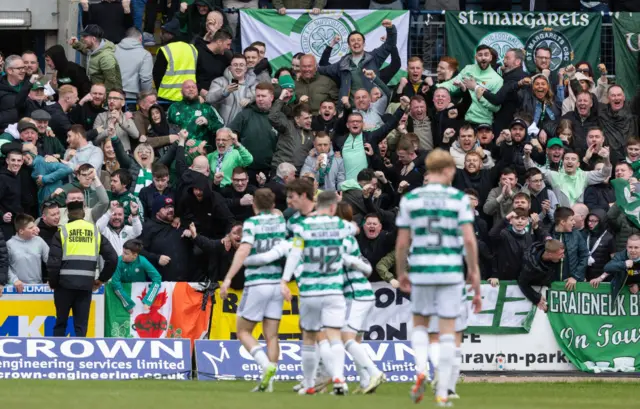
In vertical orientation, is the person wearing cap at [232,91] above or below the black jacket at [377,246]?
above

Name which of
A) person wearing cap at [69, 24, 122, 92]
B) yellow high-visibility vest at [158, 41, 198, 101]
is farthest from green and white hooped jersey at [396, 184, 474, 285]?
person wearing cap at [69, 24, 122, 92]

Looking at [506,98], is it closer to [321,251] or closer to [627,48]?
[627,48]

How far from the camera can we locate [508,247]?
1961 cm

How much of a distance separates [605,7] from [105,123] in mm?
9953

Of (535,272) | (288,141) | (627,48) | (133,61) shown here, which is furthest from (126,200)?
(627,48)

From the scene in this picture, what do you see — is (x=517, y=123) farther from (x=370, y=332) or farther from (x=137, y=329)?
(x=137, y=329)

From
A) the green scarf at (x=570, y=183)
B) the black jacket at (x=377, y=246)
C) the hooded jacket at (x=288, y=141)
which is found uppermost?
the hooded jacket at (x=288, y=141)

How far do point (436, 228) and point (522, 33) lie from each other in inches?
540

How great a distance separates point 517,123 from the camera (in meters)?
21.4

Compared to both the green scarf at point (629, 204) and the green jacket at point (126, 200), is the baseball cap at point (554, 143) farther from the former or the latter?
the green jacket at point (126, 200)

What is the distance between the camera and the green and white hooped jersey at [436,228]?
39.1 feet

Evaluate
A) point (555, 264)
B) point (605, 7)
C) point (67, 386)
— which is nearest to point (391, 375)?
point (555, 264)

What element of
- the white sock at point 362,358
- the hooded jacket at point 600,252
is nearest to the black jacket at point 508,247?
the hooded jacket at point 600,252

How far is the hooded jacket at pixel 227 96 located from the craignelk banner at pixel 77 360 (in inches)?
208
